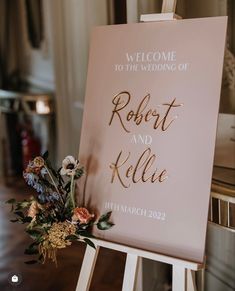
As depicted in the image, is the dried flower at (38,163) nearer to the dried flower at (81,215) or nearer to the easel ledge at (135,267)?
the dried flower at (81,215)

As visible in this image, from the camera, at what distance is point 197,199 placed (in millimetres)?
1206

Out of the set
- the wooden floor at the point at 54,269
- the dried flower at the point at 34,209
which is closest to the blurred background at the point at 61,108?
the wooden floor at the point at 54,269

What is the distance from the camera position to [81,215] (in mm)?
1327

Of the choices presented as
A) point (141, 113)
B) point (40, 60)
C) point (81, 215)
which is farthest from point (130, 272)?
point (40, 60)

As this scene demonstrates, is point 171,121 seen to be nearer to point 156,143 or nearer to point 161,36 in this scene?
point 156,143

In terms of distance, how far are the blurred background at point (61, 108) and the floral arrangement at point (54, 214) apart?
438 mm

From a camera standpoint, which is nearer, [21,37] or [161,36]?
[161,36]

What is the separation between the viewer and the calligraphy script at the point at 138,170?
1.28 meters

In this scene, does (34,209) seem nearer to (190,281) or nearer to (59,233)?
(59,233)

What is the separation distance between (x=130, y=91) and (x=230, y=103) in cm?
51

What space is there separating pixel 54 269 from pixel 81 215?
1.21 m

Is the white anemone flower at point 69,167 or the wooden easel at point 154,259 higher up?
the white anemone flower at point 69,167

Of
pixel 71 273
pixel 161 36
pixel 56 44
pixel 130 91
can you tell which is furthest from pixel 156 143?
pixel 56 44

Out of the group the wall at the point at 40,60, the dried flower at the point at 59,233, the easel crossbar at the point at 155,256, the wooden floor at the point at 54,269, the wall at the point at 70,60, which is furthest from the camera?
the wall at the point at 40,60
